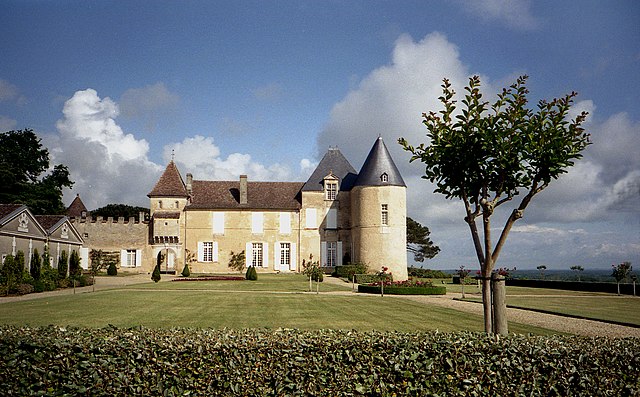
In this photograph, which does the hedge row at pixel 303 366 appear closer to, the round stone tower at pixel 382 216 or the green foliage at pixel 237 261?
the round stone tower at pixel 382 216

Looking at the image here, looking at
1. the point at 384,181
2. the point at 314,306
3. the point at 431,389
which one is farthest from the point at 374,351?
the point at 384,181

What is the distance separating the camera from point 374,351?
5.20 m

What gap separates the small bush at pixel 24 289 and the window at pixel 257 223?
61.2 feet

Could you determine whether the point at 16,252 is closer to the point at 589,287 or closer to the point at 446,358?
the point at 446,358

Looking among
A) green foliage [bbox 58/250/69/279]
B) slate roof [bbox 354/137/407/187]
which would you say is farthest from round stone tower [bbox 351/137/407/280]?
green foliage [bbox 58/250/69/279]

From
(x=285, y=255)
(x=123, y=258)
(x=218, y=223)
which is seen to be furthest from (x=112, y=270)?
(x=285, y=255)

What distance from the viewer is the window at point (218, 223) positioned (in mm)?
40406

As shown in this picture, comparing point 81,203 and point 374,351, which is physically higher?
point 81,203

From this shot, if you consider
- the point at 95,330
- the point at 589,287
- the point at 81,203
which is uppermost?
the point at 81,203

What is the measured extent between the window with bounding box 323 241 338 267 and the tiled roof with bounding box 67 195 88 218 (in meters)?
21.7

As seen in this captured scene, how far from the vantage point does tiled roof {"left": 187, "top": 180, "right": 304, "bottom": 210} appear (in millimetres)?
40688

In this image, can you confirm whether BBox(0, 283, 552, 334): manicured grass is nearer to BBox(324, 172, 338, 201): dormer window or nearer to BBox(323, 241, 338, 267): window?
BBox(323, 241, 338, 267): window

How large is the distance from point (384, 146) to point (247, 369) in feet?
107

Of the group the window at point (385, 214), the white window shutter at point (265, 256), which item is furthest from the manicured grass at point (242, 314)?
the white window shutter at point (265, 256)
